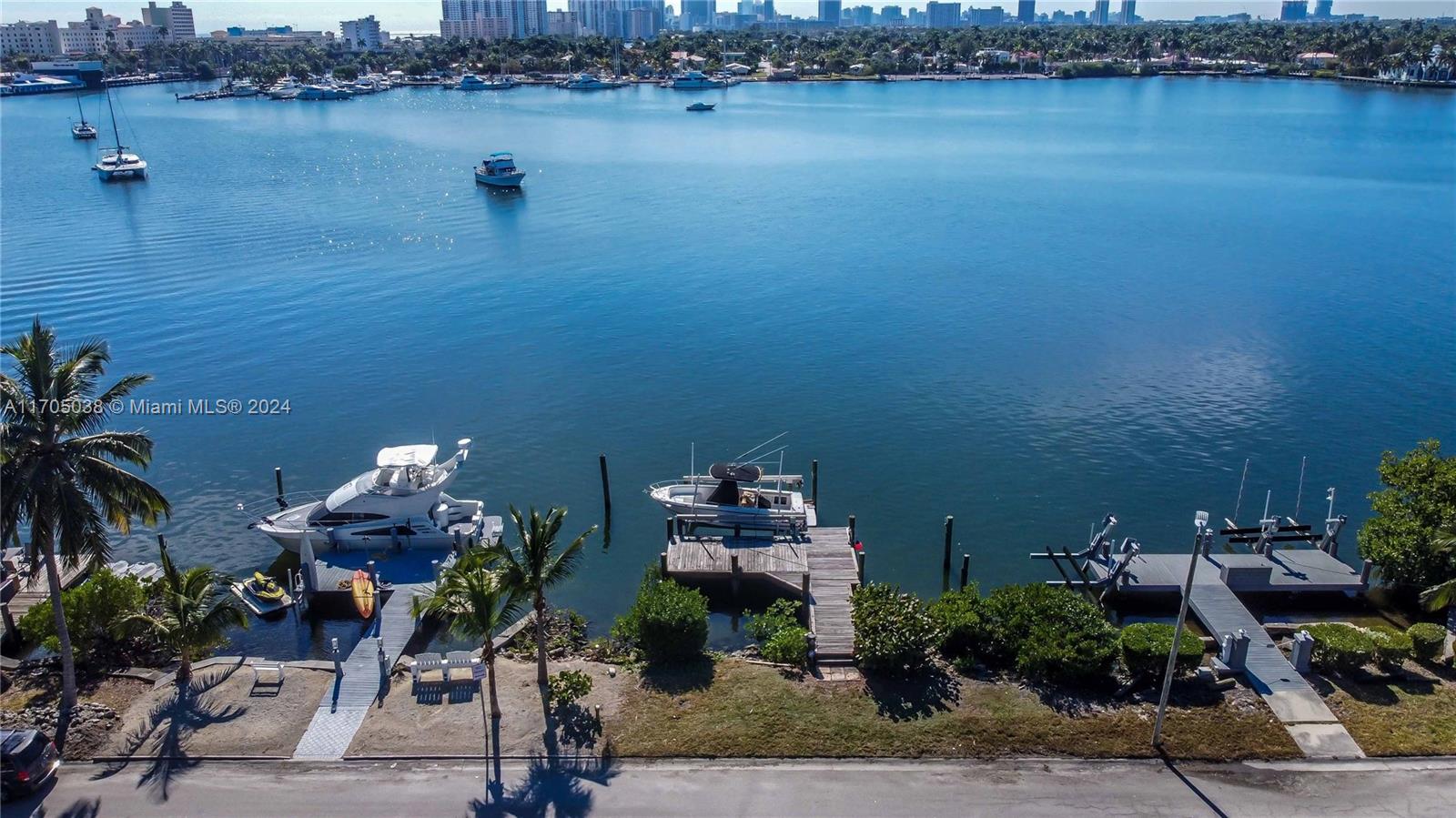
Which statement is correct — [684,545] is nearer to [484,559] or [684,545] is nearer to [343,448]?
[484,559]

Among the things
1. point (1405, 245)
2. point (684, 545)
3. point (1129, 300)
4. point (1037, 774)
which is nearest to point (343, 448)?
point (684, 545)

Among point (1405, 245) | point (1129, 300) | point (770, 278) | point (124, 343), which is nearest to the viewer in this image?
point (124, 343)

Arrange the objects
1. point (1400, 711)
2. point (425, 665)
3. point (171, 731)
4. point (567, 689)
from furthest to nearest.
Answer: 1. point (425, 665)
2. point (567, 689)
3. point (1400, 711)
4. point (171, 731)

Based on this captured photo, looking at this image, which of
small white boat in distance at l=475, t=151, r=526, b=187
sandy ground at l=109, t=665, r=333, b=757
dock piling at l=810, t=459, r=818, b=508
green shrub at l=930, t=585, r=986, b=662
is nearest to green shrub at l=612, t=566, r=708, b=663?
green shrub at l=930, t=585, r=986, b=662

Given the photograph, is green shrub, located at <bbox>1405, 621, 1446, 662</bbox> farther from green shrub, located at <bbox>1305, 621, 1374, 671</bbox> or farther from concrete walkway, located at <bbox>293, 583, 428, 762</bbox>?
concrete walkway, located at <bbox>293, 583, 428, 762</bbox>

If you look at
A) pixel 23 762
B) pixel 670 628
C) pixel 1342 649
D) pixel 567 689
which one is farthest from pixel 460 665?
pixel 1342 649

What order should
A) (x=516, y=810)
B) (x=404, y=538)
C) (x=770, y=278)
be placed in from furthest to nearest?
(x=770, y=278), (x=404, y=538), (x=516, y=810)

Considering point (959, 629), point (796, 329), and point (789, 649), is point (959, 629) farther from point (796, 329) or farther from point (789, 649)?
point (796, 329)
